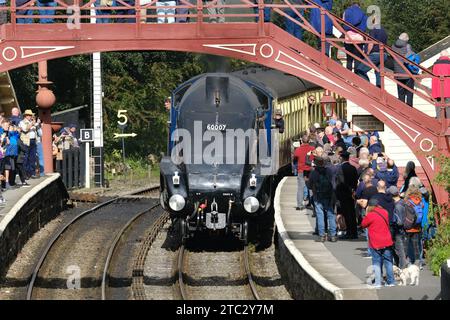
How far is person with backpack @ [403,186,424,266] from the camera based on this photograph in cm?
2127

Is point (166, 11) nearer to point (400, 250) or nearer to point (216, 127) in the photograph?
point (216, 127)

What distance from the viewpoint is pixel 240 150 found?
92.2 ft

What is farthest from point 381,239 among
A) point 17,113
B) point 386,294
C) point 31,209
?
point 17,113

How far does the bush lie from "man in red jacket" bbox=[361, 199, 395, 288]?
126 cm

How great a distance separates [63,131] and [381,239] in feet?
70.0

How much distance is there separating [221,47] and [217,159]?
4.35m

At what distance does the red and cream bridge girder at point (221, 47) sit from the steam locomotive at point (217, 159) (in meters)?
4.08

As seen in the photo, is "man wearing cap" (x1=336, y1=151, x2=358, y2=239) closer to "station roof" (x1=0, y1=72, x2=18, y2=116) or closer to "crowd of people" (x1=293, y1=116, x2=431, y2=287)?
"crowd of people" (x1=293, y1=116, x2=431, y2=287)

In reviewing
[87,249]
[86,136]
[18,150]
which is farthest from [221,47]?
[86,136]

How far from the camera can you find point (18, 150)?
3120cm

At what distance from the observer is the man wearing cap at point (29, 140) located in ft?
103

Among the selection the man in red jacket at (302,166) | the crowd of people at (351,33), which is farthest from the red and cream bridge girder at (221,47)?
the man in red jacket at (302,166)

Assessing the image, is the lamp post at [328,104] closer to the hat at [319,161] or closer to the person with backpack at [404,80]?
the person with backpack at [404,80]

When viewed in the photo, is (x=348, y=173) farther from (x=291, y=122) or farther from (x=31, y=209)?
(x=291, y=122)
